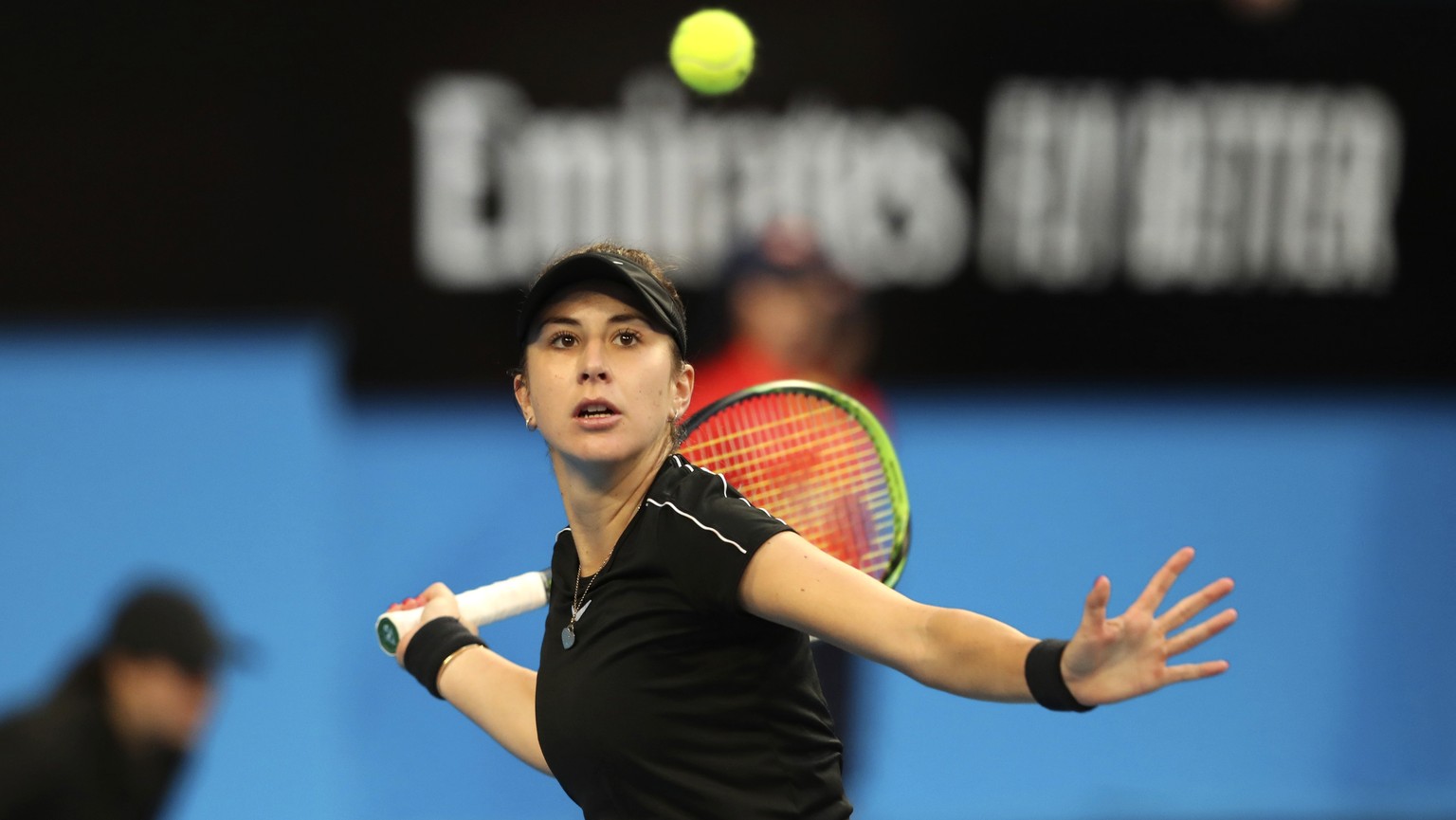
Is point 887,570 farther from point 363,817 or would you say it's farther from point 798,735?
point 363,817

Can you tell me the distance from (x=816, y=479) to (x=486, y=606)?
57 centimetres

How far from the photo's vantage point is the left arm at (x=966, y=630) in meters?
1.61

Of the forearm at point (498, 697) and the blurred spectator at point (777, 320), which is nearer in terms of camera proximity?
the forearm at point (498, 697)

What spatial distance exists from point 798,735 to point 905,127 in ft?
11.3

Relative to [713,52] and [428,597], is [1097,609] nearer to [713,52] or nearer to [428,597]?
[428,597]

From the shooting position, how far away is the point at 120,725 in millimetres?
3594

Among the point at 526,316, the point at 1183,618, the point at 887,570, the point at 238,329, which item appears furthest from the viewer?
the point at 238,329

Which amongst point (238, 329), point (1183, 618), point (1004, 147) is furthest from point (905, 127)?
point (1183, 618)

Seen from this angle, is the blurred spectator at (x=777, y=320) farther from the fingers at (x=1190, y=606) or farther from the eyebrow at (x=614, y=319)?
the fingers at (x=1190, y=606)

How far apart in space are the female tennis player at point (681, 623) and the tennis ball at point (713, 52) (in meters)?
1.73

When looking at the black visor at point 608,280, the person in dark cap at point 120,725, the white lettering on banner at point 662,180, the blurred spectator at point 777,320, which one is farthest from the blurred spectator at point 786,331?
the black visor at point 608,280

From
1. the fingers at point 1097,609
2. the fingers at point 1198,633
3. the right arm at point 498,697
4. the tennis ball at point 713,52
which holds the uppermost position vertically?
the tennis ball at point 713,52

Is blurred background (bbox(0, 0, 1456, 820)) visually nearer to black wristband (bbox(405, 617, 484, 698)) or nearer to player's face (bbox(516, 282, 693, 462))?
black wristband (bbox(405, 617, 484, 698))

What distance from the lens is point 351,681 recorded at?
16.3ft
